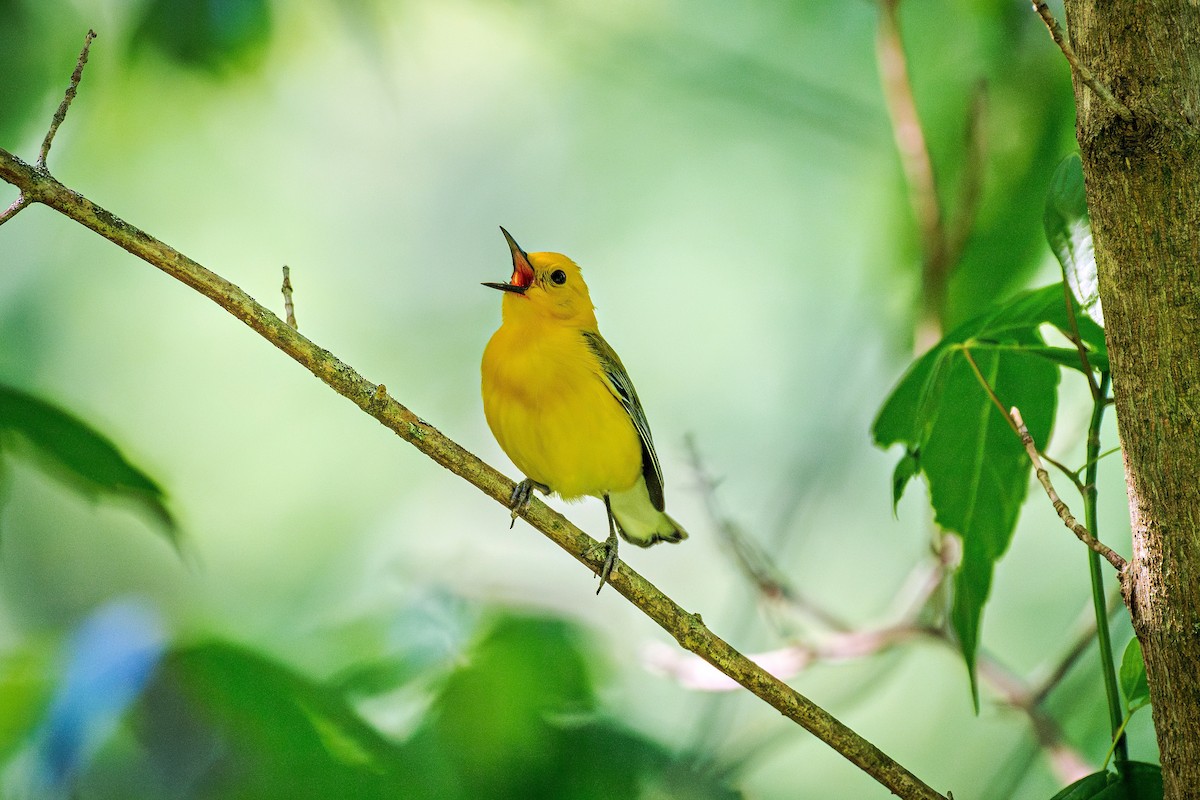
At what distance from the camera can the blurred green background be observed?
1953 mm

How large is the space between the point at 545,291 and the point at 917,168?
0.89 metres

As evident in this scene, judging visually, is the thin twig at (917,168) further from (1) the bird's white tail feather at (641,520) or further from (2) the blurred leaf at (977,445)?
(2) the blurred leaf at (977,445)

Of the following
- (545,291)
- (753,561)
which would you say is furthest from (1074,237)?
(753,561)

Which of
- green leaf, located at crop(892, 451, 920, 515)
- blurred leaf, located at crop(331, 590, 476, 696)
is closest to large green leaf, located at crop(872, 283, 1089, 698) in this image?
green leaf, located at crop(892, 451, 920, 515)

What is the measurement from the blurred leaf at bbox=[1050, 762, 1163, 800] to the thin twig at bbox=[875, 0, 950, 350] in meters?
1.25

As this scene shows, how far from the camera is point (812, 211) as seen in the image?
2260mm

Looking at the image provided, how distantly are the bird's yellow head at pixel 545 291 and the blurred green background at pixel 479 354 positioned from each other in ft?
1.45

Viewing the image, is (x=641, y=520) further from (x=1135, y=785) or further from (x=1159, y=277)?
(x=1159, y=277)

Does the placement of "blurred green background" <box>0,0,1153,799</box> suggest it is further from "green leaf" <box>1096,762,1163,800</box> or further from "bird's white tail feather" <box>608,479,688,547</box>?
"green leaf" <box>1096,762,1163,800</box>

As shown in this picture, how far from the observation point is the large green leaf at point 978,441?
1.06 meters

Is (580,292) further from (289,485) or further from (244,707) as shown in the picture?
(244,707)

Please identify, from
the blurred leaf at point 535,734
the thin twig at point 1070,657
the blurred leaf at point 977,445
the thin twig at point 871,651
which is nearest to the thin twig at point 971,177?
the thin twig at point 871,651

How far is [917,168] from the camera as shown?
203cm

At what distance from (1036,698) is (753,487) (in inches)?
28.1
